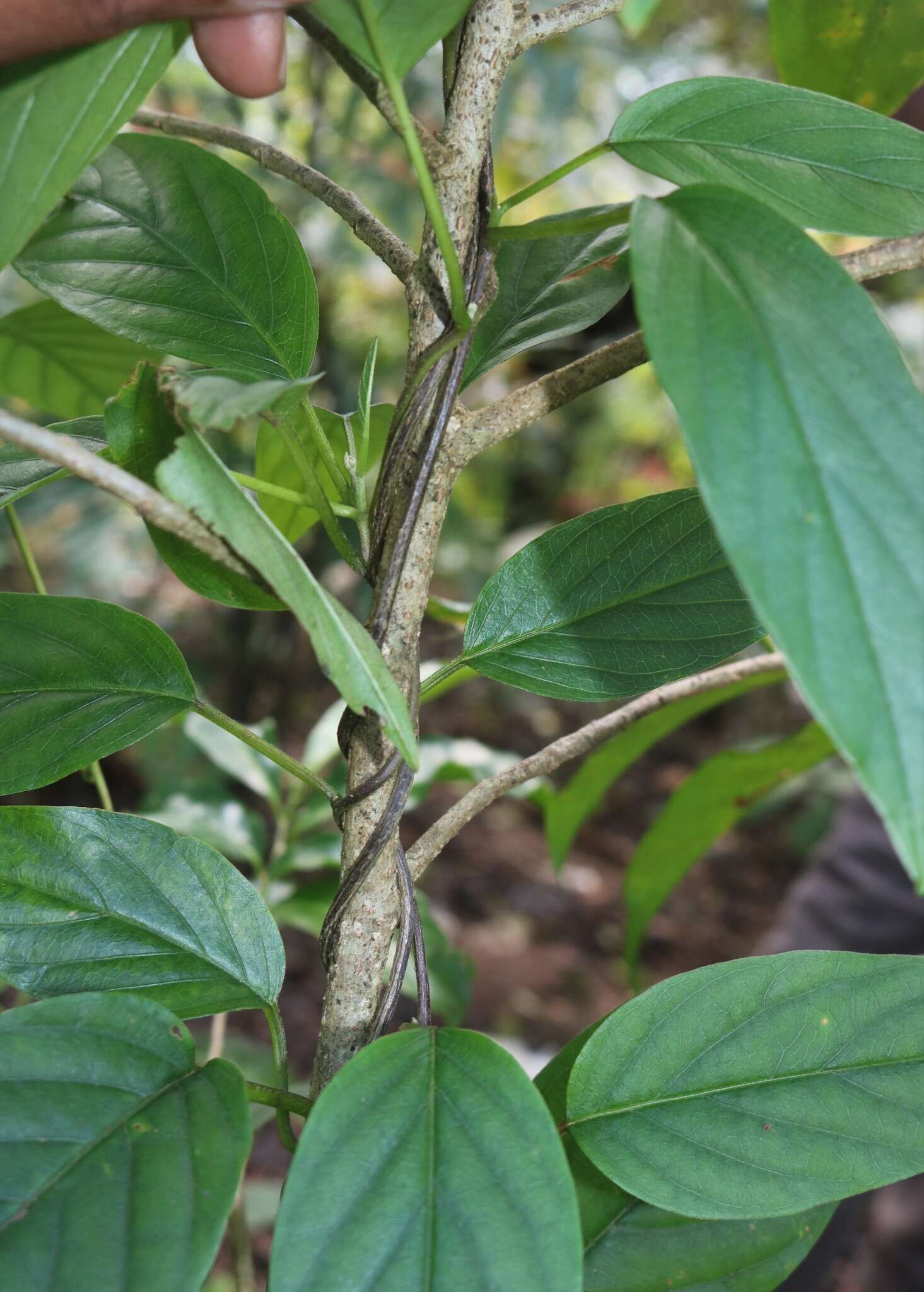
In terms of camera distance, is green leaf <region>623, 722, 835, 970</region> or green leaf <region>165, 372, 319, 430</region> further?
green leaf <region>623, 722, 835, 970</region>

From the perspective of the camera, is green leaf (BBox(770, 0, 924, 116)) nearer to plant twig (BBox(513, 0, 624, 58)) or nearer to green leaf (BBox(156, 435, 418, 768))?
plant twig (BBox(513, 0, 624, 58))

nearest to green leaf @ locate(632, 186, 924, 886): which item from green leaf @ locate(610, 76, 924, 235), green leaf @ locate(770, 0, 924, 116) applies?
green leaf @ locate(610, 76, 924, 235)

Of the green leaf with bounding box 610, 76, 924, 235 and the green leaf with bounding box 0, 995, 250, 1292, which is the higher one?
the green leaf with bounding box 610, 76, 924, 235

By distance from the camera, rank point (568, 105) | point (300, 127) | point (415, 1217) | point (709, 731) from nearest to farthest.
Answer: point (415, 1217)
point (568, 105)
point (300, 127)
point (709, 731)

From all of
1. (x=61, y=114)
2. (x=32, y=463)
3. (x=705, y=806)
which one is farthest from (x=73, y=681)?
(x=705, y=806)

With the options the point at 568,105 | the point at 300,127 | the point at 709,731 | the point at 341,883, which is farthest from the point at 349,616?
the point at 709,731

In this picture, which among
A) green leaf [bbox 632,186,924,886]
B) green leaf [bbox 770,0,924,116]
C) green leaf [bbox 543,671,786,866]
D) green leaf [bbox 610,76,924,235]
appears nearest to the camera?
green leaf [bbox 632,186,924,886]

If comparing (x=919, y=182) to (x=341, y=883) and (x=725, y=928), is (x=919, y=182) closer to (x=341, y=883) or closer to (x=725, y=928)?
(x=341, y=883)
